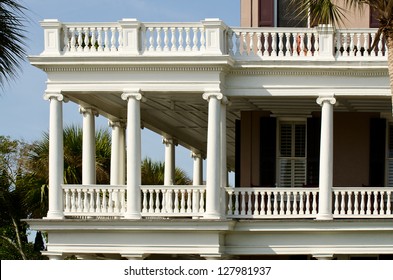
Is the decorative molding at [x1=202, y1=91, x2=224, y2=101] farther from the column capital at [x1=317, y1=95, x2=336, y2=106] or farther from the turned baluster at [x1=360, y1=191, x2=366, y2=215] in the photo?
the turned baluster at [x1=360, y1=191, x2=366, y2=215]

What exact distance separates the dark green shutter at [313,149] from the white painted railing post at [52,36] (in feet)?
22.5

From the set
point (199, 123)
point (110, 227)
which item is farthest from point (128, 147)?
point (199, 123)

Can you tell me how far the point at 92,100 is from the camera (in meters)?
33.6

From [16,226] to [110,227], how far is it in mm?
13069

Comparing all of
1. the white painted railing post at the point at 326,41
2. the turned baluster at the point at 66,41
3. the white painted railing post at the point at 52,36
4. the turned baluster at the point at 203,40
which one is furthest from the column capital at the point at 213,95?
the white painted railing post at the point at 52,36

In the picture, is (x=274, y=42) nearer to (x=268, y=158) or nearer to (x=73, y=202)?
(x=268, y=158)

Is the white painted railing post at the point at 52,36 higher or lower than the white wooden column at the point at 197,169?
higher

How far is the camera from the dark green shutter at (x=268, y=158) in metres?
34.5

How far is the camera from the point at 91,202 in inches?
1248

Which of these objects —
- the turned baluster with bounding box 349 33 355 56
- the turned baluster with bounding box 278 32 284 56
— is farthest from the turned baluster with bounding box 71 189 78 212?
the turned baluster with bounding box 349 33 355 56

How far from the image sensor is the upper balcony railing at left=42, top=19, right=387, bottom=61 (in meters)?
31.4

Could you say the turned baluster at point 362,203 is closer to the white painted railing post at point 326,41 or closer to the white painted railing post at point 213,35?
the white painted railing post at point 326,41

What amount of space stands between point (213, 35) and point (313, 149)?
4689 mm
